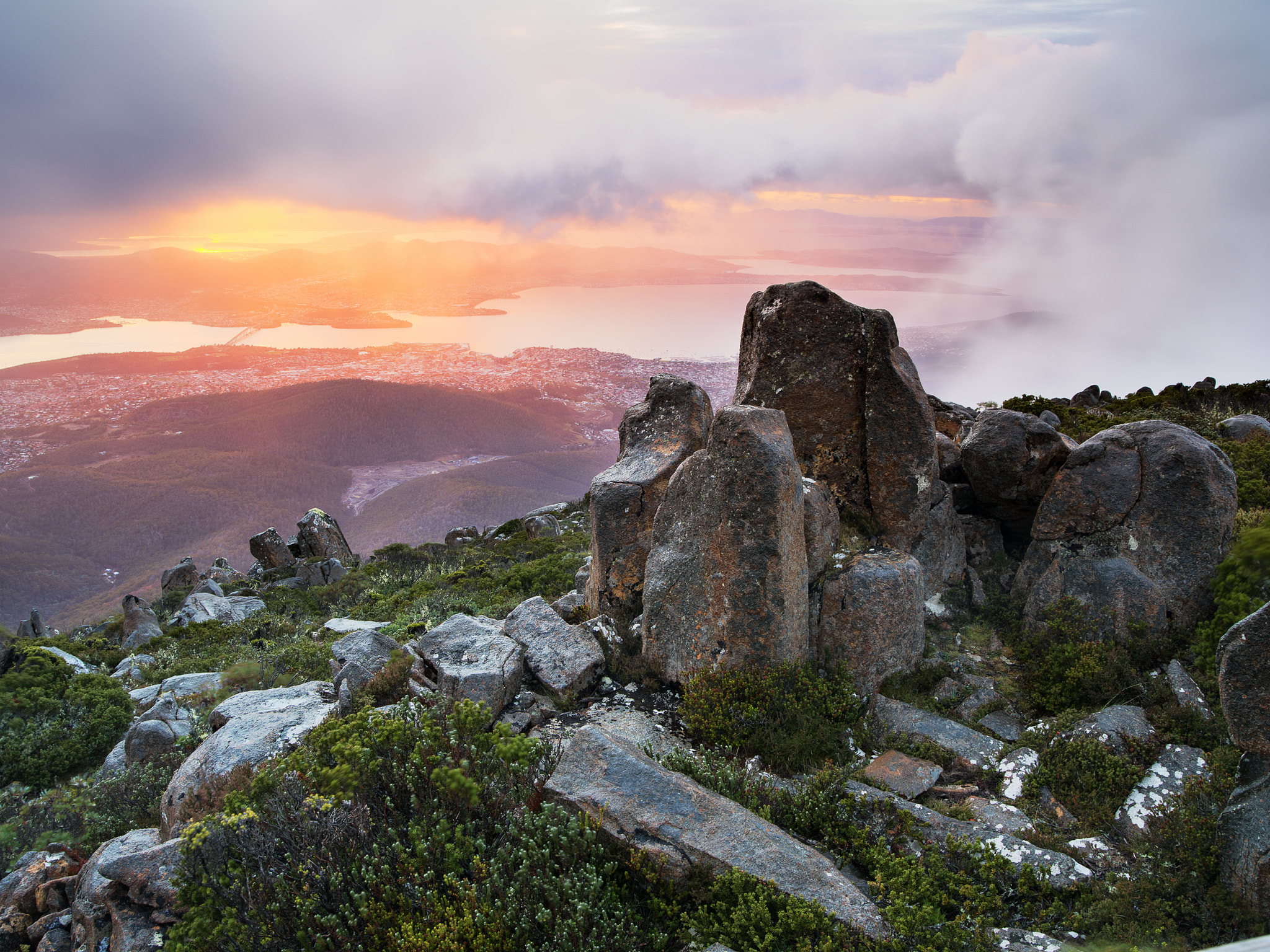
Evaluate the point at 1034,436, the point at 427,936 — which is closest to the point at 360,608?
the point at 427,936

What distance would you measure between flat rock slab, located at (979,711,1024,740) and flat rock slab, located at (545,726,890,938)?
4.89 metres

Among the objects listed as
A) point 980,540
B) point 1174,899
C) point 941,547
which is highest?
point 941,547

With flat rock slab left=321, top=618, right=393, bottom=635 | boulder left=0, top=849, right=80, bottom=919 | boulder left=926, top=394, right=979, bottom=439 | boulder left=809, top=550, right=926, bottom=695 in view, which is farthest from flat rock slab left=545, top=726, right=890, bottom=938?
boulder left=926, top=394, right=979, bottom=439

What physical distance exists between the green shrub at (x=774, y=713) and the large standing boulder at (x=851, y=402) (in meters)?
4.60

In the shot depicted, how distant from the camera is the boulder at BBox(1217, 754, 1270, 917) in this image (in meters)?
5.87

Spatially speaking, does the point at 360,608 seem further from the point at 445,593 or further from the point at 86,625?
the point at 86,625

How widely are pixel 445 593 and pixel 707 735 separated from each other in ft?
42.7

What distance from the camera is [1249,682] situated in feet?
20.4

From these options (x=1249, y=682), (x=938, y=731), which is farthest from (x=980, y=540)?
(x=1249, y=682)

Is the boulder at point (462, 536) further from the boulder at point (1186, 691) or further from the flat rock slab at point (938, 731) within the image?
the boulder at point (1186, 691)

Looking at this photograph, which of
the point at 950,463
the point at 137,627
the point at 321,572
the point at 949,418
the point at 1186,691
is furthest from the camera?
the point at 321,572

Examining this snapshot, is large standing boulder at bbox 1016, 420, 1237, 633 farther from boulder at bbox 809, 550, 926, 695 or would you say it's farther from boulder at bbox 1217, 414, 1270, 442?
boulder at bbox 1217, 414, 1270, 442

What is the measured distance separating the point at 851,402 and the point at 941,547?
371 cm

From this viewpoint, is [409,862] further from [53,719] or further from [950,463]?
[950,463]
